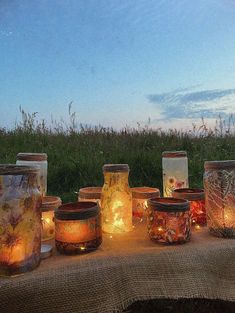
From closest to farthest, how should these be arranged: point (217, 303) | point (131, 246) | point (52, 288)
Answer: point (52, 288) < point (131, 246) < point (217, 303)

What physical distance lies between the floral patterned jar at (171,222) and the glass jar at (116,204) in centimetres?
20

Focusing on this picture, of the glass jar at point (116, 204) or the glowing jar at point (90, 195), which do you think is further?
the glowing jar at point (90, 195)

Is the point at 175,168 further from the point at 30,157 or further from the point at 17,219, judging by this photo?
the point at 17,219

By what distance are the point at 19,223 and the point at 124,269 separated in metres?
0.37

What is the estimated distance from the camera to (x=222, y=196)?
53.2 inches

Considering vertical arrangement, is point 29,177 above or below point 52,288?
above

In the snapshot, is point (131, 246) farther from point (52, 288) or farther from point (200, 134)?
point (200, 134)

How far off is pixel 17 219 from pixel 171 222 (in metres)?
0.57

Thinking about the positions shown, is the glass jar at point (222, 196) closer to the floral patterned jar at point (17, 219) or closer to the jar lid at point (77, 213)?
the jar lid at point (77, 213)

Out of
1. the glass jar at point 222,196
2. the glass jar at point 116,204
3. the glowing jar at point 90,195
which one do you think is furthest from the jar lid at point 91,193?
the glass jar at point 222,196

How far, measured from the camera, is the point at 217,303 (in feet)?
7.10

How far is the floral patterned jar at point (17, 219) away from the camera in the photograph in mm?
1041

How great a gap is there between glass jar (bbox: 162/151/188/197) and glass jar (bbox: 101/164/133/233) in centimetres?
45

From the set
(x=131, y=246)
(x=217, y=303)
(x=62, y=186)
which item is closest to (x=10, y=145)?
(x=62, y=186)
